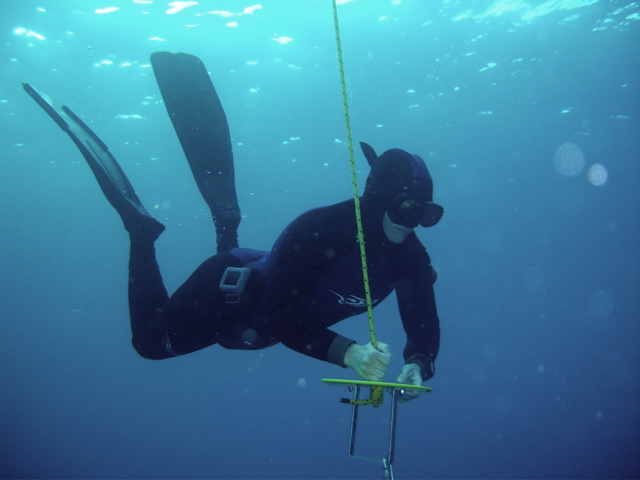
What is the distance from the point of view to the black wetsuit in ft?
10.6

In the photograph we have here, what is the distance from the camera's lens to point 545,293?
42.8 meters

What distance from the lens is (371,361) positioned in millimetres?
2645

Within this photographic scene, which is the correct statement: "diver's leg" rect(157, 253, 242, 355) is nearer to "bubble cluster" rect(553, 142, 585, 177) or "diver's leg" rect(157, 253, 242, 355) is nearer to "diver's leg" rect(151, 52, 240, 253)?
"diver's leg" rect(151, 52, 240, 253)

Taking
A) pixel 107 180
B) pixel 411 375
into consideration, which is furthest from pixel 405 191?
pixel 107 180

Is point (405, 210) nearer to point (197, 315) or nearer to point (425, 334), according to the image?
point (425, 334)

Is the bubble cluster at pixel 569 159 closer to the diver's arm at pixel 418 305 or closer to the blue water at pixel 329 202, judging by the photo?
the blue water at pixel 329 202

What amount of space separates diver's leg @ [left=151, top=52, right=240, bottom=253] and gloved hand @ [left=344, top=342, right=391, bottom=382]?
2889 millimetres

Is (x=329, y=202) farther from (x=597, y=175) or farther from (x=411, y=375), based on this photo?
(x=411, y=375)

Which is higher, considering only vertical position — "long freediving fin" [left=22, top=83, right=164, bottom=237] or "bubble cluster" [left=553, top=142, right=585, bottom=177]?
"bubble cluster" [left=553, top=142, right=585, bottom=177]

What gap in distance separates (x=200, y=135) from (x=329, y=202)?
82.6ft

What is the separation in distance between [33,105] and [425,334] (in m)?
21.5

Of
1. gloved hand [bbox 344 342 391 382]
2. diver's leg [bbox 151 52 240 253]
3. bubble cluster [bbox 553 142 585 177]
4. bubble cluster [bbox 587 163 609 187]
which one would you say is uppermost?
bubble cluster [bbox 553 142 585 177]

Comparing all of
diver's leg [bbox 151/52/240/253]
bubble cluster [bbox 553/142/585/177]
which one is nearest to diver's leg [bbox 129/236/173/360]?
diver's leg [bbox 151/52/240/253]

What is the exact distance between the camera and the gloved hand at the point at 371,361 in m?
2.60
